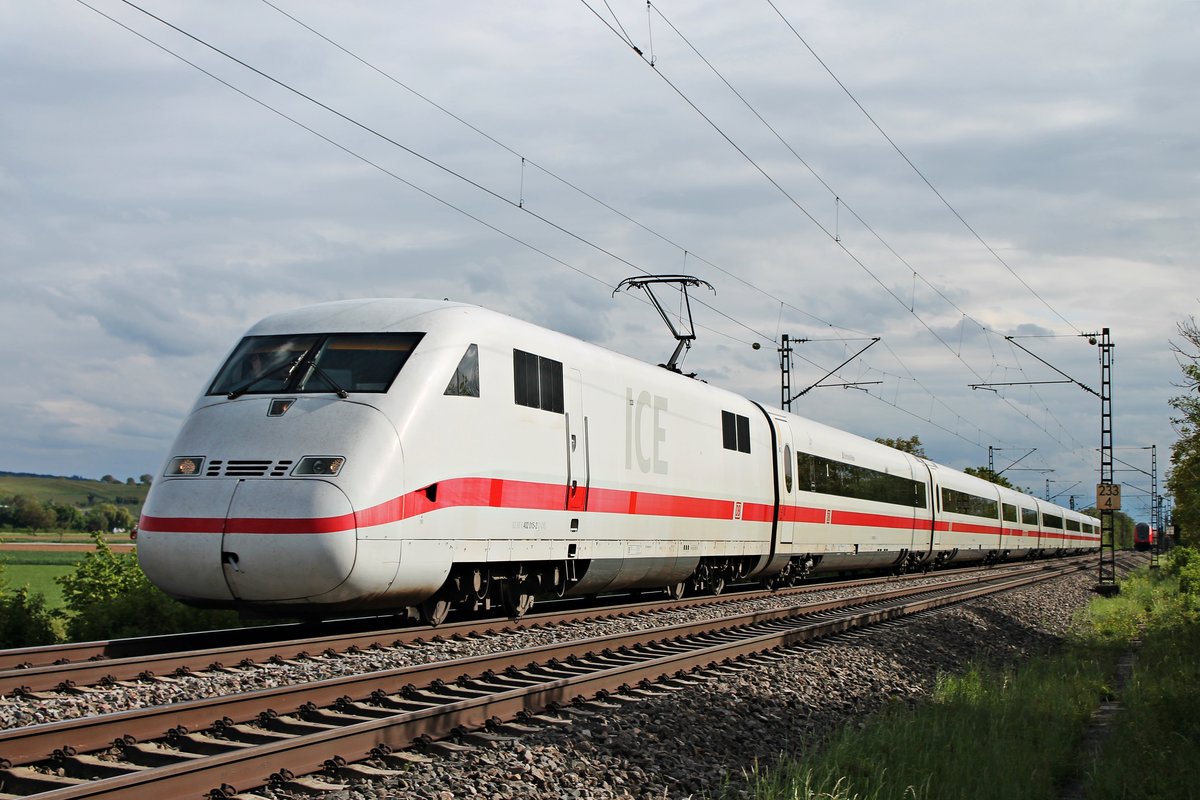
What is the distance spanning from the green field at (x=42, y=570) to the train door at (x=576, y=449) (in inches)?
532

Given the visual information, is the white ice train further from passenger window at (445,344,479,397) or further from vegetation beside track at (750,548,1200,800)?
vegetation beside track at (750,548,1200,800)

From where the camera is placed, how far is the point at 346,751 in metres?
6.47

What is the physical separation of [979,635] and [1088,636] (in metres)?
3.73

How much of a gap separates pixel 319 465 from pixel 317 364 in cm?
167

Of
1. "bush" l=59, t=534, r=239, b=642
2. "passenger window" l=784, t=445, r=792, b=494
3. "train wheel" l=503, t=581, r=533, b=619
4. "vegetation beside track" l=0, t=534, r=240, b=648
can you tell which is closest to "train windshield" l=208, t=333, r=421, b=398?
"bush" l=59, t=534, r=239, b=642

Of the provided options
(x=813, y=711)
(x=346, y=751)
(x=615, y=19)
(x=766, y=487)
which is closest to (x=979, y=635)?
(x=766, y=487)

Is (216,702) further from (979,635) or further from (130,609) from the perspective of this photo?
(979,635)

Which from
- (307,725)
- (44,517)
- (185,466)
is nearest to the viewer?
(307,725)

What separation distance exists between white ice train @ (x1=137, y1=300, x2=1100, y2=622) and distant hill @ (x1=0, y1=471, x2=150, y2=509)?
100131 mm

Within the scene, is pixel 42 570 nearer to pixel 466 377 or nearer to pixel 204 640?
pixel 204 640

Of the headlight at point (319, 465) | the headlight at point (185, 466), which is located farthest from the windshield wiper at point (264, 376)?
the headlight at point (319, 465)

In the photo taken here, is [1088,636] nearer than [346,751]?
No

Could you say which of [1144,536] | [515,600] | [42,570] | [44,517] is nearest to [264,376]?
[515,600]

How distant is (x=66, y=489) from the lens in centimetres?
12200
